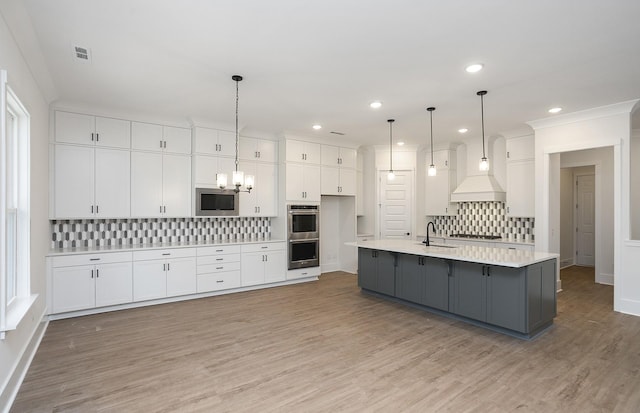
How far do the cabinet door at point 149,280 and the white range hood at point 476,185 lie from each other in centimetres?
571

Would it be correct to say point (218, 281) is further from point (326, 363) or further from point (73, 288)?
point (326, 363)

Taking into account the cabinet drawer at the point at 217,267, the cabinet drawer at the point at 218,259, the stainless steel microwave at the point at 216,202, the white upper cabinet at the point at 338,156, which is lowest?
the cabinet drawer at the point at 217,267

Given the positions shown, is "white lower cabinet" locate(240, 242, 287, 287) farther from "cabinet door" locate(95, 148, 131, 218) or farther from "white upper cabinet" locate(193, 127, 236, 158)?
"cabinet door" locate(95, 148, 131, 218)

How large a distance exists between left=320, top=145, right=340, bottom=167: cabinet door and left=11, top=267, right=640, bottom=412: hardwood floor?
325 centimetres

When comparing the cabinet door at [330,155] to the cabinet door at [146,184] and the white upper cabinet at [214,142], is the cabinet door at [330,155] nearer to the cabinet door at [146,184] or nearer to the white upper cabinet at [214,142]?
the white upper cabinet at [214,142]

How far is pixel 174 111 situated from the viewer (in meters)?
5.09

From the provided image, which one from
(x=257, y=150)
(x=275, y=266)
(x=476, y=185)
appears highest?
(x=257, y=150)

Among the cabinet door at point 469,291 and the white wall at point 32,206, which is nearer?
the white wall at point 32,206

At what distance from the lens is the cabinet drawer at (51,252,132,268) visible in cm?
446

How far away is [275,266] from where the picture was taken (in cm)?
635

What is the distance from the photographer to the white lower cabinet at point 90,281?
445 centimetres

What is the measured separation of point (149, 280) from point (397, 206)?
16.6ft

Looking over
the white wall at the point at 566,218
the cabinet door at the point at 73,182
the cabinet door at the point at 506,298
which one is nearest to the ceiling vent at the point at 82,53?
the cabinet door at the point at 73,182

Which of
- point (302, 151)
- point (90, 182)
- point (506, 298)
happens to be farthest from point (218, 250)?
point (506, 298)
